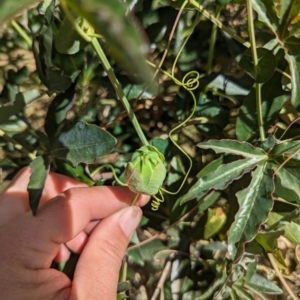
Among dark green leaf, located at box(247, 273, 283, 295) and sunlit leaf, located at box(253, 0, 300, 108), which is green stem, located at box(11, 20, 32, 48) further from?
dark green leaf, located at box(247, 273, 283, 295)

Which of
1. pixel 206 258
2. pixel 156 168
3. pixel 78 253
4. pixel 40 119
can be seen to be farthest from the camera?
pixel 40 119

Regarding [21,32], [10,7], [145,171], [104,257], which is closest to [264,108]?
[145,171]

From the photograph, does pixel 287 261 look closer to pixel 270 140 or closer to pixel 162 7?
pixel 270 140

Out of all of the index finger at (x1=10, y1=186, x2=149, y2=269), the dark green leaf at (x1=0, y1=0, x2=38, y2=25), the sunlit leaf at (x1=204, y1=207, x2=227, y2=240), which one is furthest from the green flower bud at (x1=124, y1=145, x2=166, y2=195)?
the dark green leaf at (x1=0, y1=0, x2=38, y2=25)

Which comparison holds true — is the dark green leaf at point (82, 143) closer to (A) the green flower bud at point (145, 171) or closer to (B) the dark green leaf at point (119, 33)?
(A) the green flower bud at point (145, 171)

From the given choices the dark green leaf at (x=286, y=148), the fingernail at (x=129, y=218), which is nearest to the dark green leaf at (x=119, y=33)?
the dark green leaf at (x=286, y=148)

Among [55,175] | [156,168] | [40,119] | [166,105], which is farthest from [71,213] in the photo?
[40,119]
